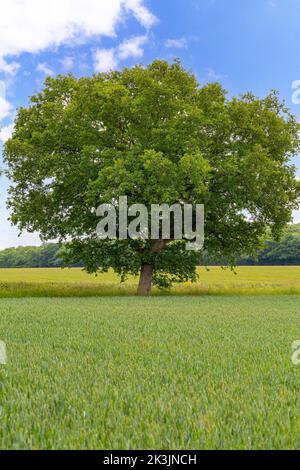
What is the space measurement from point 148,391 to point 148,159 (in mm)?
24761

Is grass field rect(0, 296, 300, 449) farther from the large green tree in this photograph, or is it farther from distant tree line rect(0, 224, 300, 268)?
distant tree line rect(0, 224, 300, 268)

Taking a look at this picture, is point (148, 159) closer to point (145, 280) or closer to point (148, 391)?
point (145, 280)

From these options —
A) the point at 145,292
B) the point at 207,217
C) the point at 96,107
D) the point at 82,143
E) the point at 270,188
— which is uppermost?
the point at 96,107

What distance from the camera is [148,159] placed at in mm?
29375

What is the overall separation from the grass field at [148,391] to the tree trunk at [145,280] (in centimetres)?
2483

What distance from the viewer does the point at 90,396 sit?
17.7 feet

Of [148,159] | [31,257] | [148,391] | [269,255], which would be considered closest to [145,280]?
[148,159]

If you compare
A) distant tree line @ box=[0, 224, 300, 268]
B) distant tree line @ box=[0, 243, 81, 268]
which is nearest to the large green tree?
distant tree line @ box=[0, 243, 81, 268]

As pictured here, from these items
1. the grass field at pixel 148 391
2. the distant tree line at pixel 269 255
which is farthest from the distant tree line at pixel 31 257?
the grass field at pixel 148 391

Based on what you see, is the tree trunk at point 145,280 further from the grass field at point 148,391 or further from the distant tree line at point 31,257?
the distant tree line at point 31,257

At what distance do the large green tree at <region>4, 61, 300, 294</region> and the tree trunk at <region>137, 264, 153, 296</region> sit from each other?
12cm

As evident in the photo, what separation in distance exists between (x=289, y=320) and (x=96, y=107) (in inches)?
968
